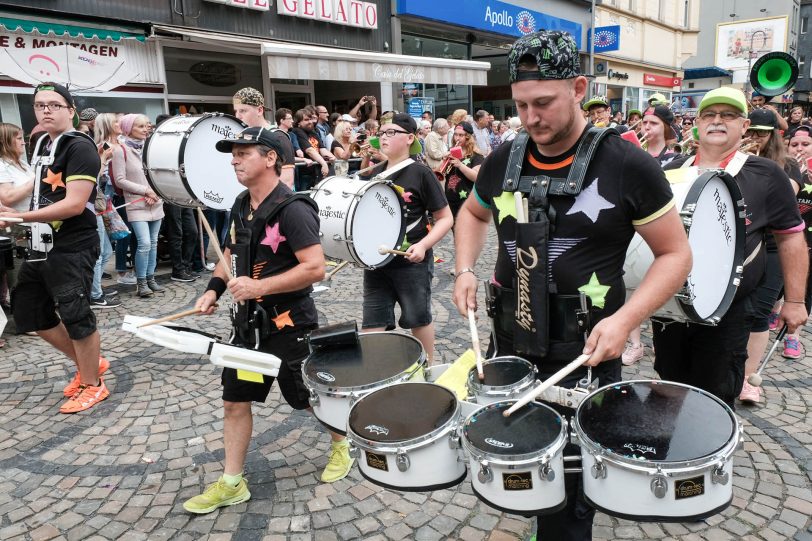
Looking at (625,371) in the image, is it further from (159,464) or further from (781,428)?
(159,464)

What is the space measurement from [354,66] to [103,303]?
24.6ft

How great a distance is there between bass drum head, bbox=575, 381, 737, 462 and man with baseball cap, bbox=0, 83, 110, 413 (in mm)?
3610

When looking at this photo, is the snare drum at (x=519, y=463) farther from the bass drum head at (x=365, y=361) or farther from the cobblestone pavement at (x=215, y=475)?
the cobblestone pavement at (x=215, y=475)

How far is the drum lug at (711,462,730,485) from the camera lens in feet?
5.40

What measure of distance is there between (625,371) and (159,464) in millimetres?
3549

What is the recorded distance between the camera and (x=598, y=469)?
171 cm

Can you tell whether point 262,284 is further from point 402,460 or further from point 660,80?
point 660,80

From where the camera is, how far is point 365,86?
16047mm

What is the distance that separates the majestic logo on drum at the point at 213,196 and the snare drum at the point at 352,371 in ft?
9.33

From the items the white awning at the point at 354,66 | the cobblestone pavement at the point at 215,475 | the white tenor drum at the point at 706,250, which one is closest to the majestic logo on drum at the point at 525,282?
the white tenor drum at the point at 706,250

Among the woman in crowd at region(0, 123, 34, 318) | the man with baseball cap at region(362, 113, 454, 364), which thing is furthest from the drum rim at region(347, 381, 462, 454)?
the woman in crowd at region(0, 123, 34, 318)

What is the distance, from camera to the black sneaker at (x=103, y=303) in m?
6.61

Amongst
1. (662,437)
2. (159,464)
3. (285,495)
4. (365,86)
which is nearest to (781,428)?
(662,437)

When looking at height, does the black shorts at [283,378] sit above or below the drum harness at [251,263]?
below
